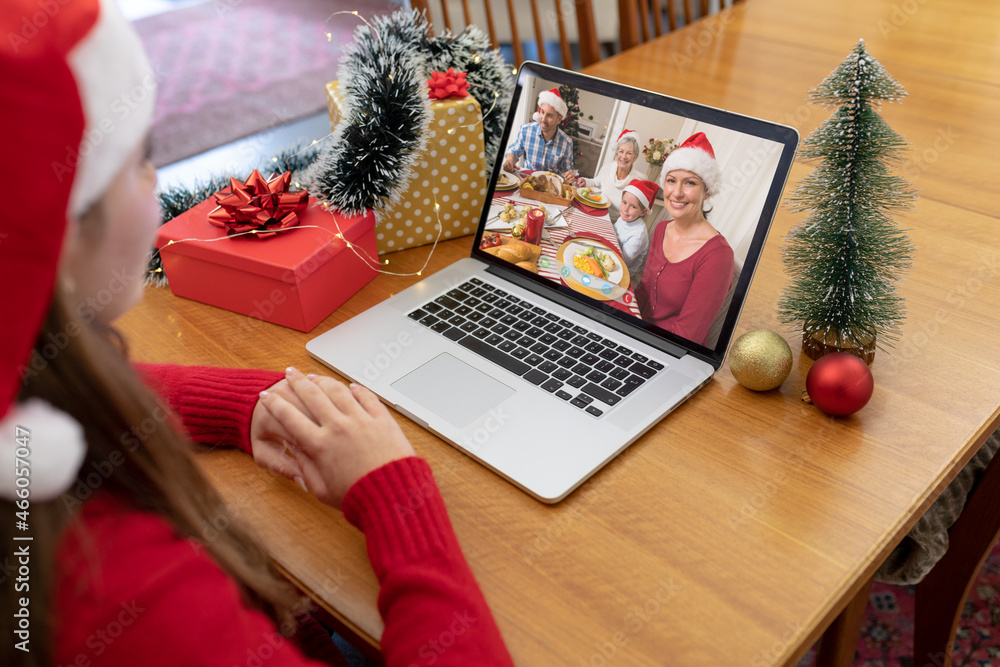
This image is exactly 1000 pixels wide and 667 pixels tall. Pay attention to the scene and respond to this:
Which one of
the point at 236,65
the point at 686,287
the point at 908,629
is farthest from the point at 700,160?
the point at 236,65

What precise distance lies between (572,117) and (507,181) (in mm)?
113

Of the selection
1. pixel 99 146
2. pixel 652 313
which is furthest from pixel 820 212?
pixel 99 146

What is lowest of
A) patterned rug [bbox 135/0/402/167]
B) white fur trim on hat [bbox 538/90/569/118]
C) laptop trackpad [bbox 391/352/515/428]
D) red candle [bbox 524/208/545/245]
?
patterned rug [bbox 135/0/402/167]

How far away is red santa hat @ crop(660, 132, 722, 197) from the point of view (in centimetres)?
74

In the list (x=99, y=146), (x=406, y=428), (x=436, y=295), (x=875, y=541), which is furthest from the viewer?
(x=436, y=295)

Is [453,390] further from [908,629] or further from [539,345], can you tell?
[908,629]

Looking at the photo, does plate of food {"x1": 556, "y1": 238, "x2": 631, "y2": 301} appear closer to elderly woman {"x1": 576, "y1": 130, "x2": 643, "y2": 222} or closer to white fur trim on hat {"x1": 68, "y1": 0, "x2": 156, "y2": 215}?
elderly woman {"x1": 576, "y1": 130, "x2": 643, "y2": 222}

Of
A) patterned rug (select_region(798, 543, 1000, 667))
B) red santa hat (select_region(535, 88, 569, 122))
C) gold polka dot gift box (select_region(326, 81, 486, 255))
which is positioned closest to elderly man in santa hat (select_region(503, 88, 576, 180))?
red santa hat (select_region(535, 88, 569, 122))

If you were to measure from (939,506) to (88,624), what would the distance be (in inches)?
38.6

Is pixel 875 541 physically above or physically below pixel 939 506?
above

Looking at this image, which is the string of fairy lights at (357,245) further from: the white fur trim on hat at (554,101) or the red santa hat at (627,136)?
the red santa hat at (627,136)

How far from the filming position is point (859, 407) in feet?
2.29

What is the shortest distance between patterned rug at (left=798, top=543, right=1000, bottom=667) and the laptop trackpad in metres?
0.84

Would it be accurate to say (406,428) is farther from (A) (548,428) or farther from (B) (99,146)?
(B) (99,146)
